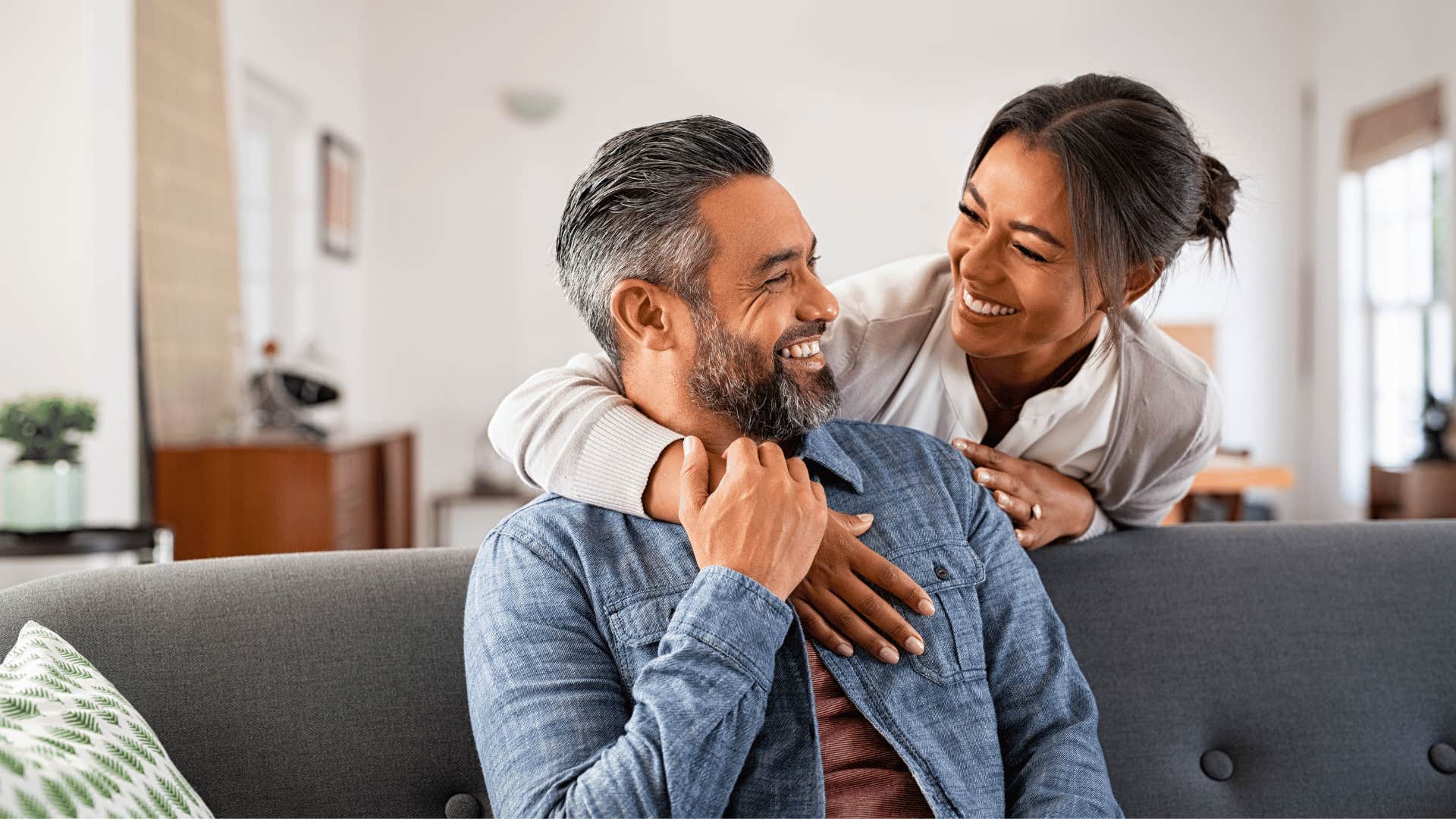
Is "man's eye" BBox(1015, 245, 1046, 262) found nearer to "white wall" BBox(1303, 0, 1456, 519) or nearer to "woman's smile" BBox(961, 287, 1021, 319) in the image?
"woman's smile" BBox(961, 287, 1021, 319)

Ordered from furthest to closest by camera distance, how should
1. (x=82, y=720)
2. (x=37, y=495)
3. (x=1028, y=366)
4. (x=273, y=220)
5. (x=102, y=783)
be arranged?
(x=273, y=220) → (x=37, y=495) → (x=1028, y=366) → (x=82, y=720) → (x=102, y=783)

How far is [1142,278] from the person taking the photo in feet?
5.03

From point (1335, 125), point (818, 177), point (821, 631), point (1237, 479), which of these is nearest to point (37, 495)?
point (821, 631)

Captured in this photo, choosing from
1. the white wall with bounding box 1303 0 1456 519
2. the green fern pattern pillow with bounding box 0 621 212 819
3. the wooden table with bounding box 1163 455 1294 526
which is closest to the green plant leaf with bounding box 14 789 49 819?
the green fern pattern pillow with bounding box 0 621 212 819

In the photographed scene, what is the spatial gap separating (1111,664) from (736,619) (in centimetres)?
67

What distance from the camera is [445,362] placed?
6.40m

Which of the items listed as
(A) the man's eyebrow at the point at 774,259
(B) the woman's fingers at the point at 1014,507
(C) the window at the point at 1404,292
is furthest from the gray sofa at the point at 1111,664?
(C) the window at the point at 1404,292

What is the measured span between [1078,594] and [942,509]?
304mm

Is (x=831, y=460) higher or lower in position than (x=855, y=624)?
higher

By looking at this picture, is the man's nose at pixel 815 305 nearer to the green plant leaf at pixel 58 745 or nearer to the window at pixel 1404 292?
the green plant leaf at pixel 58 745

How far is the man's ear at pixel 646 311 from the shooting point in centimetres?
137

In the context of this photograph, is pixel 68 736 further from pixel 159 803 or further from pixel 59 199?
pixel 59 199

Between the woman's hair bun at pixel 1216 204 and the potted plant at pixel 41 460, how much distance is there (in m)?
2.43

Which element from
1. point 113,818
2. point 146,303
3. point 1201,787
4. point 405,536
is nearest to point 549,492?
point 113,818
